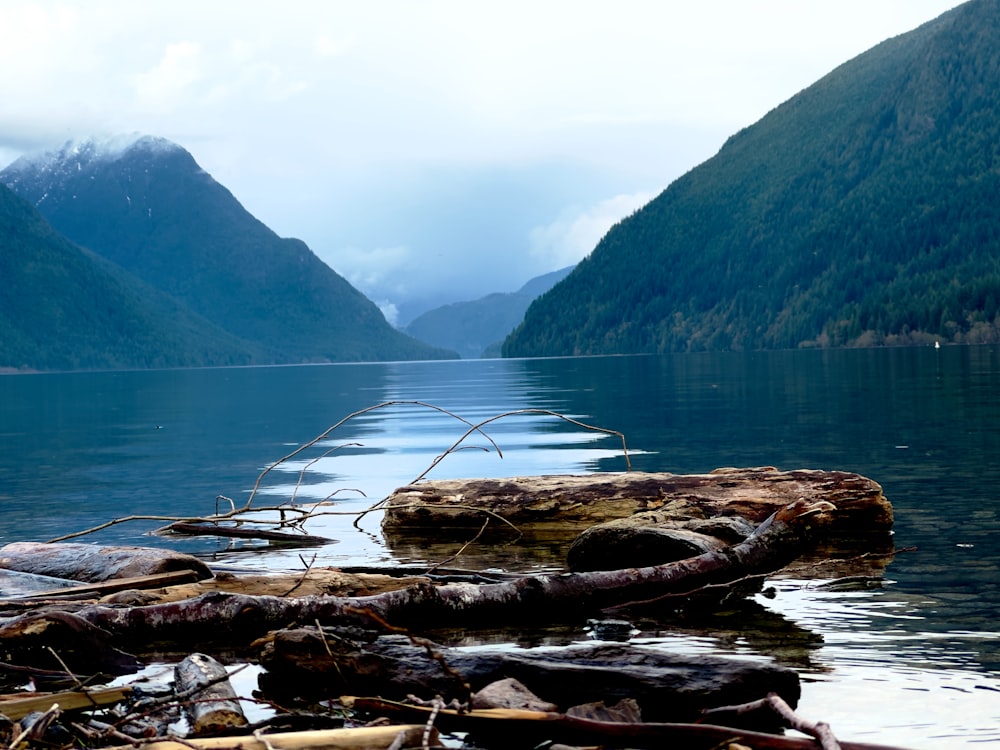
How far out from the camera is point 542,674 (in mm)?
6996

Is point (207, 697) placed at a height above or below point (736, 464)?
above

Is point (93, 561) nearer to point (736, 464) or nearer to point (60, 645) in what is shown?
point (60, 645)

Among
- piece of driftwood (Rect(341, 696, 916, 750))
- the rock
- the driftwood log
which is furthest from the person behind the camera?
the driftwood log

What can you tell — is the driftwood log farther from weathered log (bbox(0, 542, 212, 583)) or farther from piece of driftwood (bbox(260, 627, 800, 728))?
weathered log (bbox(0, 542, 212, 583))

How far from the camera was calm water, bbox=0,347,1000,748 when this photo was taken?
26.6ft

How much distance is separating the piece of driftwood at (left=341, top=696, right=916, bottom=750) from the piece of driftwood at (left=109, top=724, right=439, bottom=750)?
52cm

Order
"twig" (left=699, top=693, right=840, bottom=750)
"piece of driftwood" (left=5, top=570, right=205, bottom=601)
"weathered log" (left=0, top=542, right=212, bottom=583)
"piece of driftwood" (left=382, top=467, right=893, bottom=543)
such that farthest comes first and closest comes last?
"piece of driftwood" (left=382, top=467, right=893, bottom=543)
"weathered log" (left=0, top=542, right=212, bottom=583)
"piece of driftwood" (left=5, top=570, right=205, bottom=601)
"twig" (left=699, top=693, right=840, bottom=750)

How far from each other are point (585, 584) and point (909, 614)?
280cm

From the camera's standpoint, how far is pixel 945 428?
96.3ft

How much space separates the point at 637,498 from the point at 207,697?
8.96 m

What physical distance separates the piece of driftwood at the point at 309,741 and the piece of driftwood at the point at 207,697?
527mm

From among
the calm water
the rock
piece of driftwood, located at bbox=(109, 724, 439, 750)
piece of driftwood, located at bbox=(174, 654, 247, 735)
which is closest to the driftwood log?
the calm water

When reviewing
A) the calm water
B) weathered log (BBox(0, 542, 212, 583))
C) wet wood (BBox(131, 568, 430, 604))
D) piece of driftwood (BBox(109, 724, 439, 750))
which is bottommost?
the calm water

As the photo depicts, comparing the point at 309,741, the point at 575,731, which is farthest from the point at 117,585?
the point at 575,731
